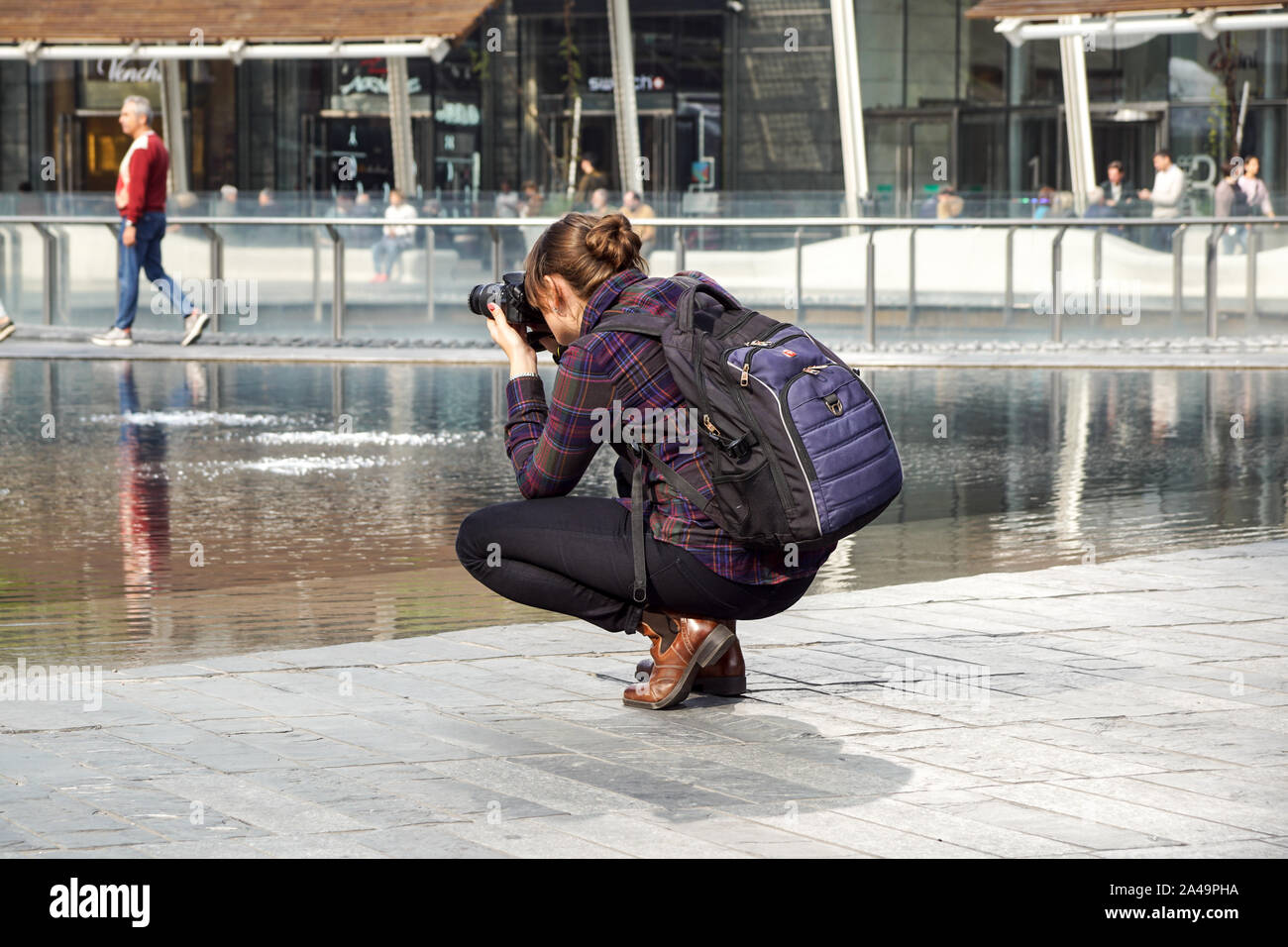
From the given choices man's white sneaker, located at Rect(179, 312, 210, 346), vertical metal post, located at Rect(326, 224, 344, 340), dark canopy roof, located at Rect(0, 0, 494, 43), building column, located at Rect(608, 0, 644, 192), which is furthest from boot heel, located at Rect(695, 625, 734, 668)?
building column, located at Rect(608, 0, 644, 192)

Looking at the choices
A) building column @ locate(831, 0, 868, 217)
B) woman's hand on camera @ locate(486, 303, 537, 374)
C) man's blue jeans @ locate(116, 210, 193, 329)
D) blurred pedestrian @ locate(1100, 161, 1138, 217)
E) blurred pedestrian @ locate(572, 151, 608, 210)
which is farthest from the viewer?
building column @ locate(831, 0, 868, 217)

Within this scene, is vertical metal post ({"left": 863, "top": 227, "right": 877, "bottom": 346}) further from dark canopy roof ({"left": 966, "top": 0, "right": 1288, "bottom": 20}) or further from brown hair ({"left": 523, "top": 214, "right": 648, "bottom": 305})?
brown hair ({"left": 523, "top": 214, "right": 648, "bottom": 305})

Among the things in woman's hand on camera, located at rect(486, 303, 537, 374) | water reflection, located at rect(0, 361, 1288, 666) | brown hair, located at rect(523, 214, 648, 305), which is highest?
brown hair, located at rect(523, 214, 648, 305)

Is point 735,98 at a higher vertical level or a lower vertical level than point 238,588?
higher

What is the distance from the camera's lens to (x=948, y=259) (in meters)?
20.8

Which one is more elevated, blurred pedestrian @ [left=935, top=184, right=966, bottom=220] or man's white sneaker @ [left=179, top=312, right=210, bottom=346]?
blurred pedestrian @ [left=935, top=184, right=966, bottom=220]

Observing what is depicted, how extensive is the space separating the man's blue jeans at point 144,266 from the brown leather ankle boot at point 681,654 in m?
14.0

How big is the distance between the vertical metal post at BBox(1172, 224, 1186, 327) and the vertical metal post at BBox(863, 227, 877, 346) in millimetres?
2977

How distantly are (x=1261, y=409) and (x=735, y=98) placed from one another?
2398 cm

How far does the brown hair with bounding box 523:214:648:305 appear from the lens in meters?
5.22

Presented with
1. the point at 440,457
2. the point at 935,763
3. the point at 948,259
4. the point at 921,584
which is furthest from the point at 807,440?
the point at 948,259

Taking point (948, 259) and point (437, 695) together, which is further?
point (948, 259)
